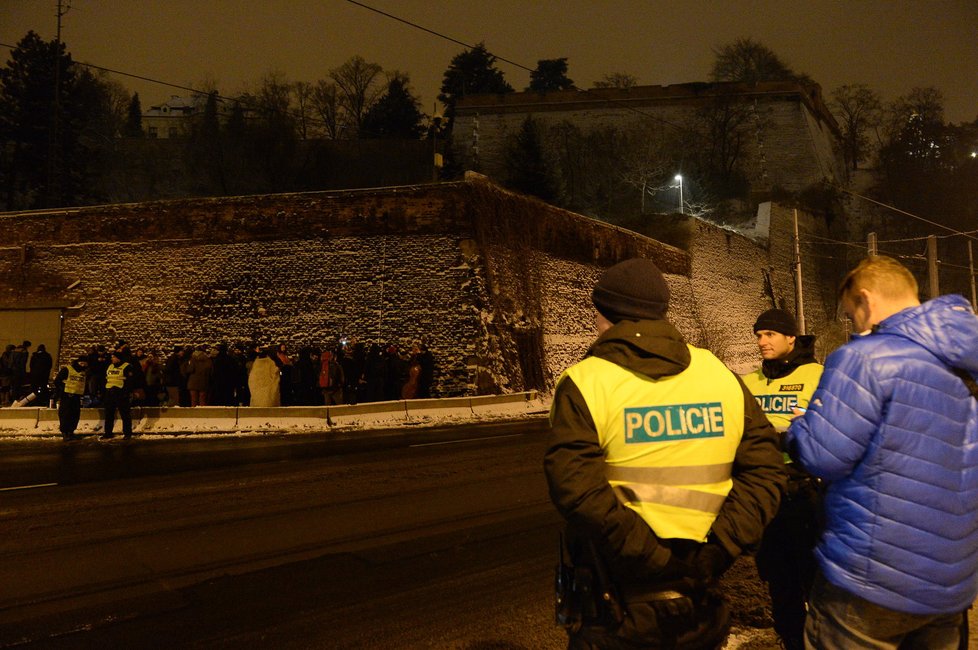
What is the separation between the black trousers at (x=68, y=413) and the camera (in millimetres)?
14250

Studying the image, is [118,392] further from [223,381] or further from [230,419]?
[223,381]

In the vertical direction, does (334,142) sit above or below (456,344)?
above

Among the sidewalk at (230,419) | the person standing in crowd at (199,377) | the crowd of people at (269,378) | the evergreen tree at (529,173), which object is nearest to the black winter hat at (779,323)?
the sidewalk at (230,419)

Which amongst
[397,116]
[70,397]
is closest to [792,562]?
[70,397]

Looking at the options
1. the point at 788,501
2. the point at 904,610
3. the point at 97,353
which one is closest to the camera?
the point at 904,610

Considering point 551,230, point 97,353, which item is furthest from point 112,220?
point 551,230

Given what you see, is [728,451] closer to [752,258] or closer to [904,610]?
[904,610]

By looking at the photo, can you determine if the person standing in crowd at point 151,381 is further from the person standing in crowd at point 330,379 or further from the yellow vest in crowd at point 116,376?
the person standing in crowd at point 330,379

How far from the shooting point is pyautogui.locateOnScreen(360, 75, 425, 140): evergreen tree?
58.3 m

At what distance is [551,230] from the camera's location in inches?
1002

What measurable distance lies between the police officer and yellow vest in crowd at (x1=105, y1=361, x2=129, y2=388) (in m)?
14.1

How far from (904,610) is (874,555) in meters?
0.20

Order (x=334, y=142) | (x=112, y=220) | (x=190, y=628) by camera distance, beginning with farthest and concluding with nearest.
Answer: (x=334, y=142) → (x=112, y=220) → (x=190, y=628)

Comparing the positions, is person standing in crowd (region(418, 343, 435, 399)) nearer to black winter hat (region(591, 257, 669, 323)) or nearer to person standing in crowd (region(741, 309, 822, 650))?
person standing in crowd (region(741, 309, 822, 650))
